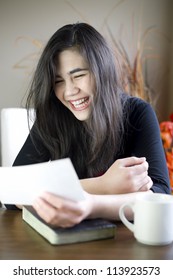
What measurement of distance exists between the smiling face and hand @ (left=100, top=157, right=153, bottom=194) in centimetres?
40

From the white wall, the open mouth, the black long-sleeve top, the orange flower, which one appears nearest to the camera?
the black long-sleeve top

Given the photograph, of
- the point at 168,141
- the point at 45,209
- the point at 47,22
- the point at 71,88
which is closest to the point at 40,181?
the point at 45,209

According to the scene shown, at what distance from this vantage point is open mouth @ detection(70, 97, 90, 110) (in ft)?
4.89

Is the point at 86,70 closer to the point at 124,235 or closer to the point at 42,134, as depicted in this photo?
the point at 42,134

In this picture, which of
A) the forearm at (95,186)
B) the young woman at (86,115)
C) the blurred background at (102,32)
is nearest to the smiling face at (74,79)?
the young woman at (86,115)

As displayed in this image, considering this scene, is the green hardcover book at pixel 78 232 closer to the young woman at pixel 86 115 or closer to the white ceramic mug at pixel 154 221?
the white ceramic mug at pixel 154 221

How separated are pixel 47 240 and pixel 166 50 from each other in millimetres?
2546

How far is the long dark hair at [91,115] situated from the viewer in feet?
4.78

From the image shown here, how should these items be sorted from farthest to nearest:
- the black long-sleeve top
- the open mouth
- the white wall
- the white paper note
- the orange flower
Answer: the white wall → the orange flower → the open mouth → the black long-sleeve top → the white paper note

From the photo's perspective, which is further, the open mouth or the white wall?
the white wall

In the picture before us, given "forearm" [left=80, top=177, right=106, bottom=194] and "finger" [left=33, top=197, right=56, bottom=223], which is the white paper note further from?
"forearm" [left=80, top=177, right=106, bottom=194]

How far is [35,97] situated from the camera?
1566mm

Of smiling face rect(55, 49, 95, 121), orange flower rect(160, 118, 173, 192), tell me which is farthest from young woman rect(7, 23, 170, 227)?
orange flower rect(160, 118, 173, 192)
